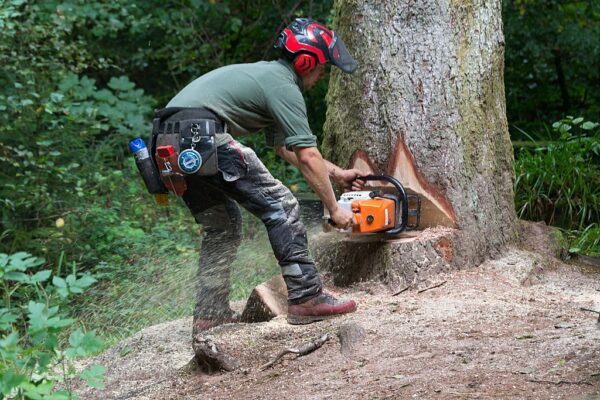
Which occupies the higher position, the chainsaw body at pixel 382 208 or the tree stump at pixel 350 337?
the chainsaw body at pixel 382 208

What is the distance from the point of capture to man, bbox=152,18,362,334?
4.84m

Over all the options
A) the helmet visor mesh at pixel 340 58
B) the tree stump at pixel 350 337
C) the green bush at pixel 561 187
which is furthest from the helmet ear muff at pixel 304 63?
the green bush at pixel 561 187

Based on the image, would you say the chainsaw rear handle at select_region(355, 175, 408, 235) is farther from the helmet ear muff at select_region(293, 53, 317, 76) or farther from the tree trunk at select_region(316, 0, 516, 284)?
the helmet ear muff at select_region(293, 53, 317, 76)

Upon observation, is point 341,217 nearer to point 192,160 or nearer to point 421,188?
Result: point 421,188

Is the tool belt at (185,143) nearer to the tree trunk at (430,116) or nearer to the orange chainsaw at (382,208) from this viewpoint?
the orange chainsaw at (382,208)

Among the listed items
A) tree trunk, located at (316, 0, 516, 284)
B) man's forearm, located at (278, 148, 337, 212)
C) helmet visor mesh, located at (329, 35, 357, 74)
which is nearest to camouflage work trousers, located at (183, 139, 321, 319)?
man's forearm, located at (278, 148, 337, 212)

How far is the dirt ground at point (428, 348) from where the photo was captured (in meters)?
3.61

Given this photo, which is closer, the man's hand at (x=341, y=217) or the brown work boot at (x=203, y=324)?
the man's hand at (x=341, y=217)

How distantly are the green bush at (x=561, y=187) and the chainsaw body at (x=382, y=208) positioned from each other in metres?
2.36

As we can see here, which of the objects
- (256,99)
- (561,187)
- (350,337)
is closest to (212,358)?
(350,337)

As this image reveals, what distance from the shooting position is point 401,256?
5.23m

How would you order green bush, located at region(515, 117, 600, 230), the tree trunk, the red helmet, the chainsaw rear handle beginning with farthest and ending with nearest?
1. green bush, located at region(515, 117, 600, 230)
2. the tree trunk
3. the chainsaw rear handle
4. the red helmet

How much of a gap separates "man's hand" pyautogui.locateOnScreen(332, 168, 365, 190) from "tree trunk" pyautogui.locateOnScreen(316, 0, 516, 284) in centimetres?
9

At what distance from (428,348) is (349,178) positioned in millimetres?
1528
